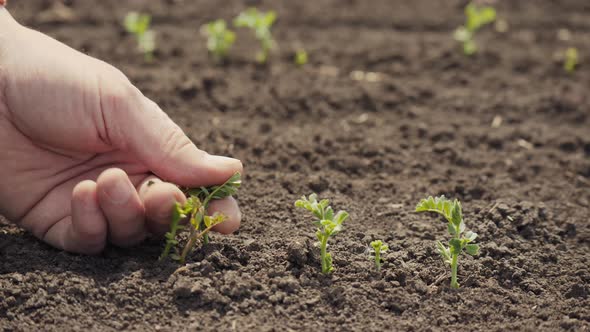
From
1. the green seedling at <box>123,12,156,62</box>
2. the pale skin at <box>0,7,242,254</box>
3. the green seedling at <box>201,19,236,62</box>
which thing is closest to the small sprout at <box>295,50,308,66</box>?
the green seedling at <box>201,19,236,62</box>

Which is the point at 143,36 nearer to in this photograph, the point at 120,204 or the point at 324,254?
the point at 120,204

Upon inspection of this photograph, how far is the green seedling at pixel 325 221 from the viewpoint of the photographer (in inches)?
105

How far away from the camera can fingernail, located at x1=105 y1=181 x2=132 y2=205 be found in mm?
2500

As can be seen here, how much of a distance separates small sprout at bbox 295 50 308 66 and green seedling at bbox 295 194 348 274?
2363 millimetres

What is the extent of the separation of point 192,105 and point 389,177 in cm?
141

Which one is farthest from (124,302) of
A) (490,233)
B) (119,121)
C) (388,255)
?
(490,233)

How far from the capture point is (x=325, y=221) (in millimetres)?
2631

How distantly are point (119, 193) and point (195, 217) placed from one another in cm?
30

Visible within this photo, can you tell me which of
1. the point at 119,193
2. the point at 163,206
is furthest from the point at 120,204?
→ the point at 163,206

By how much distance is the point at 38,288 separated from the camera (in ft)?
8.54

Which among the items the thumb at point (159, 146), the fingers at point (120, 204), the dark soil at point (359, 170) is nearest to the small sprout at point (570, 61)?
the dark soil at point (359, 170)

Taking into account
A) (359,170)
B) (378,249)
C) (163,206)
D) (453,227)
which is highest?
(163,206)

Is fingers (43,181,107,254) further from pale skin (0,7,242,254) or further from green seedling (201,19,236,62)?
green seedling (201,19,236,62)

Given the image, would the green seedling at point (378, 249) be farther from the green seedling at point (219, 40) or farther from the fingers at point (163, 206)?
the green seedling at point (219, 40)
